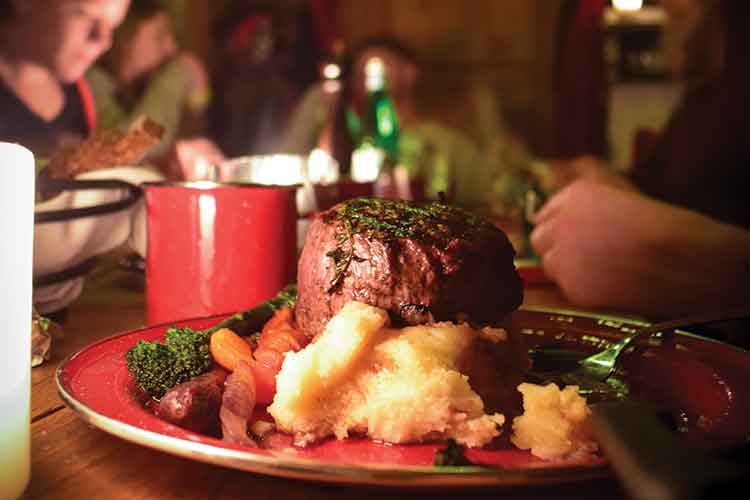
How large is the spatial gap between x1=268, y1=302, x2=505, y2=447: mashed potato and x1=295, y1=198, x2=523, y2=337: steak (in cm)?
10

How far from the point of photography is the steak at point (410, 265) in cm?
123

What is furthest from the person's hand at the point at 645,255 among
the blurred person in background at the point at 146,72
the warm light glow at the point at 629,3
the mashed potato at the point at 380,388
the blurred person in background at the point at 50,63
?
the blurred person in background at the point at 146,72

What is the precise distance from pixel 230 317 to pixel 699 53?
158 inches

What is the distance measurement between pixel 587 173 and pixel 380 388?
2.87 m

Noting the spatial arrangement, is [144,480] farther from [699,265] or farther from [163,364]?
[699,265]

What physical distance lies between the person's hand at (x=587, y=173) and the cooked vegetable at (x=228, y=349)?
2.29 meters

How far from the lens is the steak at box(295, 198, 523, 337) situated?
123 centimetres

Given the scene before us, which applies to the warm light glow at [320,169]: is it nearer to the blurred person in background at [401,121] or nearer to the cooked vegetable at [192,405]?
the cooked vegetable at [192,405]

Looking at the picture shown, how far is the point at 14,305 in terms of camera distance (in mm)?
771

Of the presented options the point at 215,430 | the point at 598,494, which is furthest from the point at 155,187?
the point at 598,494

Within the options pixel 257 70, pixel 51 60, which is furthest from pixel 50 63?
pixel 257 70

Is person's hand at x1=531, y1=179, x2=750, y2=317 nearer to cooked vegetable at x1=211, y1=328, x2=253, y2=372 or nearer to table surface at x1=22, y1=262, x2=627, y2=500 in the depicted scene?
cooked vegetable at x1=211, y1=328, x2=253, y2=372

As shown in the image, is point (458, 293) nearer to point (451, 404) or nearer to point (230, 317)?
point (451, 404)

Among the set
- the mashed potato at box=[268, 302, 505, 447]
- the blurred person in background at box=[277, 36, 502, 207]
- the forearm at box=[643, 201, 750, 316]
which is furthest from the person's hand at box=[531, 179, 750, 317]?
the blurred person in background at box=[277, 36, 502, 207]
